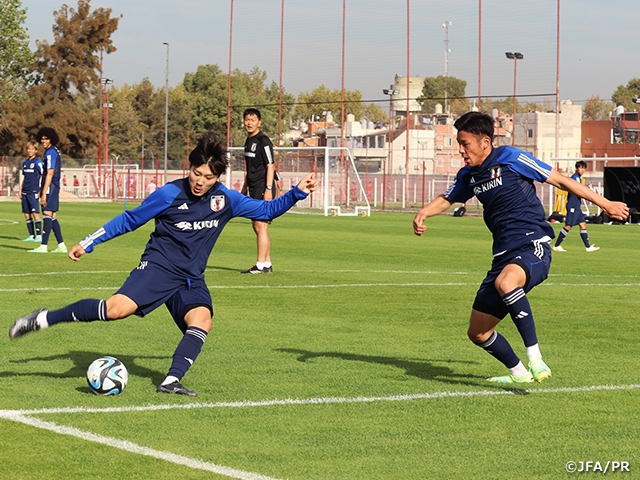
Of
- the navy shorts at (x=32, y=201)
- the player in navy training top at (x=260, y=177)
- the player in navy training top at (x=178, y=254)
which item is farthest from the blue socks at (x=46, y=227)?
the player in navy training top at (x=178, y=254)

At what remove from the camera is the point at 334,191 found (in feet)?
157

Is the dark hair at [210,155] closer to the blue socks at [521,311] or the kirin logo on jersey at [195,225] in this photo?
the kirin logo on jersey at [195,225]

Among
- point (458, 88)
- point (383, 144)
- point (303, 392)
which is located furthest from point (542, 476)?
point (458, 88)

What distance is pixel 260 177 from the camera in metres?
15.6

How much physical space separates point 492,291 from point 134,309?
95.2 inches

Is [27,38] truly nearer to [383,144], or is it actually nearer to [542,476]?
[383,144]

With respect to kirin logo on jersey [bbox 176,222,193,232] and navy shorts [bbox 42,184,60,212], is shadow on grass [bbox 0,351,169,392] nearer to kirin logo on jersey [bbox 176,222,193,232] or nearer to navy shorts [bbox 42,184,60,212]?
kirin logo on jersey [bbox 176,222,193,232]

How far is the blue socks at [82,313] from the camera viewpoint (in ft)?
22.4

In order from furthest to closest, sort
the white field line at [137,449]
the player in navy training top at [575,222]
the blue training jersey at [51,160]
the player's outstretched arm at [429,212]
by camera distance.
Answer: the player in navy training top at [575,222] → the blue training jersey at [51,160] → the player's outstretched arm at [429,212] → the white field line at [137,449]

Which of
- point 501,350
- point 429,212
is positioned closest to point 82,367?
point 429,212

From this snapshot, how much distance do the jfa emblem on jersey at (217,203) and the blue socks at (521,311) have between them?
199 cm

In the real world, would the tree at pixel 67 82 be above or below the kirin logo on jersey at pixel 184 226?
above

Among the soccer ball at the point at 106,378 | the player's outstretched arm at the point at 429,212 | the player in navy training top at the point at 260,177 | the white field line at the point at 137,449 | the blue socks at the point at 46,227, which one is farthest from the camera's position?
the blue socks at the point at 46,227

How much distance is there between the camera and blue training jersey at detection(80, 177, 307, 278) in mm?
6977
